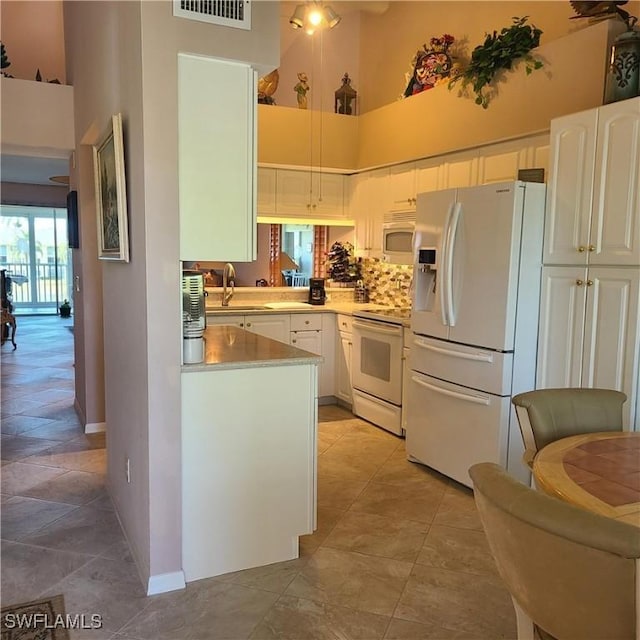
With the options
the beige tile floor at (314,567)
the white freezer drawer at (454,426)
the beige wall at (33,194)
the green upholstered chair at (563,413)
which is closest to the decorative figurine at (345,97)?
the white freezer drawer at (454,426)

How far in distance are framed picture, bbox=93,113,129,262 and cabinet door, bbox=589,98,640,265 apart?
229cm

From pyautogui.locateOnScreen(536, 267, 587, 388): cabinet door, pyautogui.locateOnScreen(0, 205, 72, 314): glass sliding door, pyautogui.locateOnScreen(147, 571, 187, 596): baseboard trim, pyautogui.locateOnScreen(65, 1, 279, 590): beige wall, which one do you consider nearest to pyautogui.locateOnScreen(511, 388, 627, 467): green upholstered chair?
pyautogui.locateOnScreen(536, 267, 587, 388): cabinet door

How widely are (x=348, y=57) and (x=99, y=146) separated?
387 centimetres

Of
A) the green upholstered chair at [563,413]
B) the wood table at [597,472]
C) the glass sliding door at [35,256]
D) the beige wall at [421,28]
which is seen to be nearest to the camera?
the wood table at [597,472]

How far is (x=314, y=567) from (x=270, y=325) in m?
2.66

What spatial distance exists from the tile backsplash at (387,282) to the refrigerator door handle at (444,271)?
1633 millimetres

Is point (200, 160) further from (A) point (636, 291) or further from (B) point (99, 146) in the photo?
(A) point (636, 291)

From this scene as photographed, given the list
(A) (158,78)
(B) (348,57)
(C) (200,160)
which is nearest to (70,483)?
(C) (200,160)

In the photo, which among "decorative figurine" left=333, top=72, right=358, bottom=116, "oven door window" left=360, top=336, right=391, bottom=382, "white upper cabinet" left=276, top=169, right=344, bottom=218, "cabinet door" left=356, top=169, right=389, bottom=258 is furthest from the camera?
"decorative figurine" left=333, top=72, right=358, bottom=116

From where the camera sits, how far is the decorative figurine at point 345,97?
5.56 m

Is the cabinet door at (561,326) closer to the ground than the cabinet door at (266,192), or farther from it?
closer to the ground

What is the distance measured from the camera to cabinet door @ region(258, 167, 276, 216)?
5.18 metres

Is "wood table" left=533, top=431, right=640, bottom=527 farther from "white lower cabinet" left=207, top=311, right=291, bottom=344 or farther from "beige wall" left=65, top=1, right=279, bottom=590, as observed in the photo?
"white lower cabinet" left=207, top=311, right=291, bottom=344

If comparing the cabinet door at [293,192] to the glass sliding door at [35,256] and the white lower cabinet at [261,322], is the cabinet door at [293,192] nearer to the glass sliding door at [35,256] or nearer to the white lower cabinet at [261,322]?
the white lower cabinet at [261,322]
